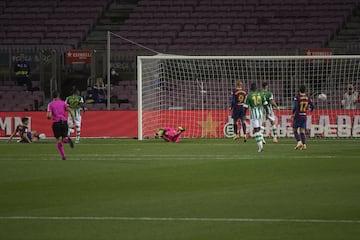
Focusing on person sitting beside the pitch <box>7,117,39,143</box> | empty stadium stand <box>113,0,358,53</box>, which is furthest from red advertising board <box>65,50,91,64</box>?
person sitting beside the pitch <box>7,117,39,143</box>

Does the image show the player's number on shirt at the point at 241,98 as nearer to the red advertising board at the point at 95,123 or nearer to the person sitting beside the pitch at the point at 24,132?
the red advertising board at the point at 95,123

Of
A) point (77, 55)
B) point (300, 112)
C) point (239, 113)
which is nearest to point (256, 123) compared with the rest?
point (300, 112)

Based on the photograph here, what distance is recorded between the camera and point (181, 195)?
15.7m

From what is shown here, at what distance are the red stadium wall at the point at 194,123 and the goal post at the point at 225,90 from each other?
0.12 ft

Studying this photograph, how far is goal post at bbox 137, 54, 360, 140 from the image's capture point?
112ft

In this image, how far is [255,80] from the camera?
37000 mm

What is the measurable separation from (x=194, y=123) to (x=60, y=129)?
11.4m

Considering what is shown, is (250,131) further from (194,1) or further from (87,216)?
(87,216)

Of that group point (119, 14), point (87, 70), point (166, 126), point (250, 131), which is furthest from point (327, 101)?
point (119, 14)

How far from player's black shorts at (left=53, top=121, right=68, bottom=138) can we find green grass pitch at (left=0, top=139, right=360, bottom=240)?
709mm

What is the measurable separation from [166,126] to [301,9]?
12909 mm

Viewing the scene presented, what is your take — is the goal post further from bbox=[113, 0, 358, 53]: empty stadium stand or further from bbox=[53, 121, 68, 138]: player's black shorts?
bbox=[53, 121, 68, 138]: player's black shorts

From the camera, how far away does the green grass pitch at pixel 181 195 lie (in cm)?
1196

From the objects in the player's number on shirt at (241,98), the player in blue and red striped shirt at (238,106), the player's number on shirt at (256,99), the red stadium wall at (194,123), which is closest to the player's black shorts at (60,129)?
the player's number on shirt at (256,99)
